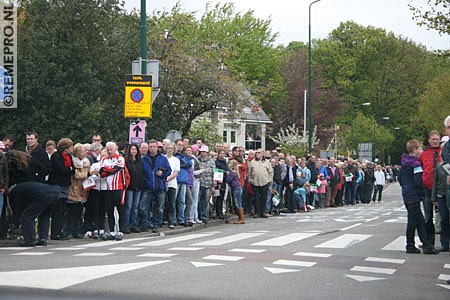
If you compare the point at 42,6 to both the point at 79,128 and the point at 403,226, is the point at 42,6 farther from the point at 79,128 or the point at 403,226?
the point at 403,226

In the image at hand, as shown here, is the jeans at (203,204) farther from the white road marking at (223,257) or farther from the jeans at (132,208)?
the white road marking at (223,257)

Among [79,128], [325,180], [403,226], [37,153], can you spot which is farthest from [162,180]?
[325,180]

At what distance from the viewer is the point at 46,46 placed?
30.1 meters

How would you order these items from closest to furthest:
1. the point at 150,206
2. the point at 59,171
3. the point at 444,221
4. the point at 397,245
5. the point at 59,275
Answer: the point at 59,275
the point at 444,221
the point at 397,245
the point at 59,171
the point at 150,206

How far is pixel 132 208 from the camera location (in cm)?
1636

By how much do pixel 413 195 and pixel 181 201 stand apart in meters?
6.84

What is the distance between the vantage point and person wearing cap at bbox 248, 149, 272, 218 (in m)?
22.7

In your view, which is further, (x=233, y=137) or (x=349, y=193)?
(x=233, y=137)

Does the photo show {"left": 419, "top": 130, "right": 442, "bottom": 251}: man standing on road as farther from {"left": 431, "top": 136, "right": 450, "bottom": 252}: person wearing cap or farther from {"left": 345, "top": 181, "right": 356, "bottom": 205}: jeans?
{"left": 345, "top": 181, "right": 356, "bottom": 205}: jeans

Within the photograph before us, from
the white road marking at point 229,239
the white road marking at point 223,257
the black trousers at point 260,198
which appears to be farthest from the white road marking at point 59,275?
the black trousers at point 260,198

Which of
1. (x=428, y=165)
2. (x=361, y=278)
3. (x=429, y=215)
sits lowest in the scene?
(x=361, y=278)

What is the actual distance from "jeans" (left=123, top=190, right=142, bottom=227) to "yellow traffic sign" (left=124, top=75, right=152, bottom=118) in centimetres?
260

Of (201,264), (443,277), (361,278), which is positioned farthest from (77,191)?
(443,277)

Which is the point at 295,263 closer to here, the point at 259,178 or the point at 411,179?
the point at 411,179
